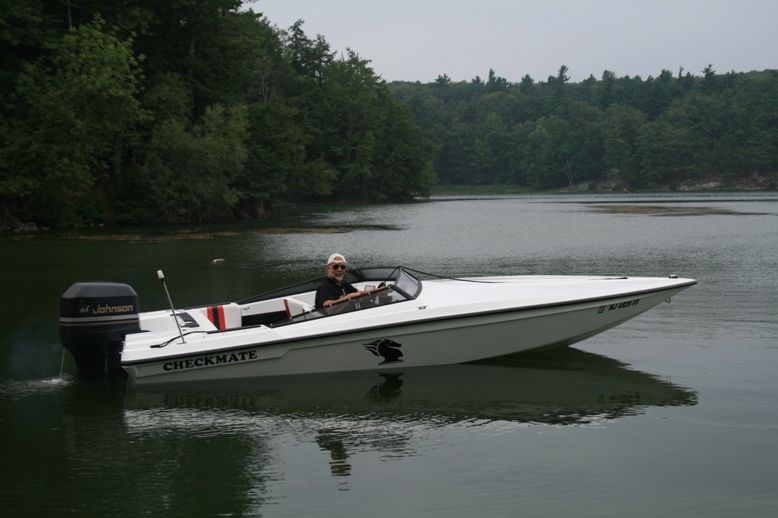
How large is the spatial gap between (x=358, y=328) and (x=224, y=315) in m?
2.13

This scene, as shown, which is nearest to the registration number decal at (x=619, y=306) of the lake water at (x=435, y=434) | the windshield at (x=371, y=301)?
the lake water at (x=435, y=434)

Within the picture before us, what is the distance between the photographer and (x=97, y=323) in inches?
340

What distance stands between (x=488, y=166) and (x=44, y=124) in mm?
124575

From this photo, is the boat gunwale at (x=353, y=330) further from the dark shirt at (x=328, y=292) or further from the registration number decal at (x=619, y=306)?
the dark shirt at (x=328, y=292)

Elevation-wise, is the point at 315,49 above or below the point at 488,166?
above

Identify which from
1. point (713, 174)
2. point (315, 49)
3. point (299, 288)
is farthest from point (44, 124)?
point (713, 174)

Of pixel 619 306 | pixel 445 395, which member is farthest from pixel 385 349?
pixel 619 306

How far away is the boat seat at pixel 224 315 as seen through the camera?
1008 centimetres

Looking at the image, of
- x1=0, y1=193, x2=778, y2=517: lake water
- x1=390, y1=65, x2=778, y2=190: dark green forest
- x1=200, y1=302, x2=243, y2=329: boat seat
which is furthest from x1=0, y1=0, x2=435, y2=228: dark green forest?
x1=390, y1=65, x2=778, y2=190: dark green forest

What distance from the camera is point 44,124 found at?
3822 cm

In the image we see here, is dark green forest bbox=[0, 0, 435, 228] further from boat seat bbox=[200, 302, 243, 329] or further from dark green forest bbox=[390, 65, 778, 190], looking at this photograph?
dark green forest bbox=[390, 65, 778, 190]

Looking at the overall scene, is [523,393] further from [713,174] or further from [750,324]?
[713,174]

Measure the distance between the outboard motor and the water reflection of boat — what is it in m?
0.54

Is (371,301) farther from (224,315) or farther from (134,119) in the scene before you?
(134,119)
